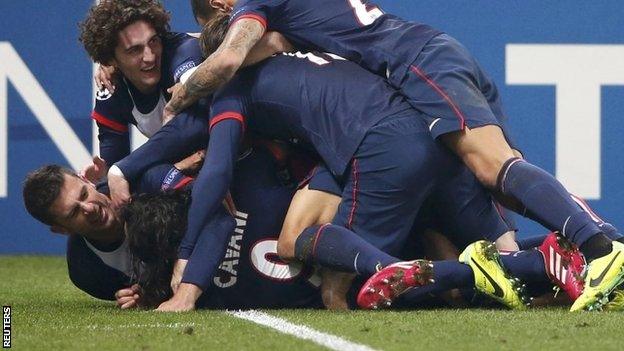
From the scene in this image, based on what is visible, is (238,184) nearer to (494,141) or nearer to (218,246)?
(218,246)

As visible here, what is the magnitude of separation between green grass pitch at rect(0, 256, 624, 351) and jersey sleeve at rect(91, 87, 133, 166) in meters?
1.01

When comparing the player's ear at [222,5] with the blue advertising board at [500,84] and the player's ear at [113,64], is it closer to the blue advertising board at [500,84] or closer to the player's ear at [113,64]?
the player's ear at [113,64]

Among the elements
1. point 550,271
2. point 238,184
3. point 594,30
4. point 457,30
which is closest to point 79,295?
point 238,184

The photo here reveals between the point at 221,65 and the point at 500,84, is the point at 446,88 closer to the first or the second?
the point at 221,65

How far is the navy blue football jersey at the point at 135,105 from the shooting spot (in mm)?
6184

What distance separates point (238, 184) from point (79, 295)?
1129 mm

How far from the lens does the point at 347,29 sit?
5.83 m

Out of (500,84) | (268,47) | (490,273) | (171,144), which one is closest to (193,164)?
(171,144)

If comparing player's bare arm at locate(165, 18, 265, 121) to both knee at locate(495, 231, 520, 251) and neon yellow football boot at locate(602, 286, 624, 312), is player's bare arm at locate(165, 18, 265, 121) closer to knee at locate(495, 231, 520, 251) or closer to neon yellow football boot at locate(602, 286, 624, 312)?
knee at locate(495, 231, 520, 251)

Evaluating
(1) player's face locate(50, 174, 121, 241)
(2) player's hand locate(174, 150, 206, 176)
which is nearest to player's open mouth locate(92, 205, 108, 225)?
(1) player's face locate(50, 174, 121, 241)

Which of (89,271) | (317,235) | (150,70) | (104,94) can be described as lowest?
(89,271)

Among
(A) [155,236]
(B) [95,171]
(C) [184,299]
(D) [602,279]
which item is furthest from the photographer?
(B) [95,171]

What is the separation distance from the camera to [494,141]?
5.33 metres

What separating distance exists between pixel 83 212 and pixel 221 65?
→ 2.57 ft
